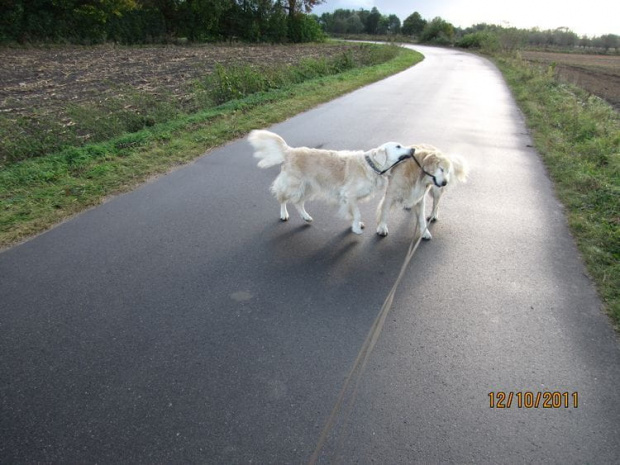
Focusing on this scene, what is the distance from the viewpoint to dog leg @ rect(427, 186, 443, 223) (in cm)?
571

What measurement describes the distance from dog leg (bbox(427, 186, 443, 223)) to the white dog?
934 millimetres

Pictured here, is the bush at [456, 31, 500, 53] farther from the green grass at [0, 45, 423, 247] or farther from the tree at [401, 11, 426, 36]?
the green grass at [0, 45, 423, 247]

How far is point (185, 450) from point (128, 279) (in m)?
2.50

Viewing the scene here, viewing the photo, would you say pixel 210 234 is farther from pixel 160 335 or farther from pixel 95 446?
pixel 95 446

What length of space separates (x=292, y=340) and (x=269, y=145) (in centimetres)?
320

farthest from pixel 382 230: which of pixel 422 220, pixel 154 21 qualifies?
pixel 154 21

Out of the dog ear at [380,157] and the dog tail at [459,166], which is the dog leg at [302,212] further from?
the dog tail at [459,166]

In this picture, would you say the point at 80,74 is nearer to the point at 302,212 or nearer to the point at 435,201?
the point at 302,212

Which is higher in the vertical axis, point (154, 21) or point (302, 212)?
point (154, 21)

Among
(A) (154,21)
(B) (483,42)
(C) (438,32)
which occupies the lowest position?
(A) (154,21)

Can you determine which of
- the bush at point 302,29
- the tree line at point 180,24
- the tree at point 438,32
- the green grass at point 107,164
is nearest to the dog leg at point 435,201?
the green grass at point 107,164

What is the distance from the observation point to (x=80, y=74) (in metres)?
16.2
